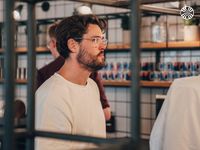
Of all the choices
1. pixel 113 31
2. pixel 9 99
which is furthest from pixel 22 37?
pixel 9 99

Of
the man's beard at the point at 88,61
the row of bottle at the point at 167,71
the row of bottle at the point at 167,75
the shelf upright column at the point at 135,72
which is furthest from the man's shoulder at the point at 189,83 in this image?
the row of bottle at the point at 167,75

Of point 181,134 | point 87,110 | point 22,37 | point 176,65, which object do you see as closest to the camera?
point 87,110

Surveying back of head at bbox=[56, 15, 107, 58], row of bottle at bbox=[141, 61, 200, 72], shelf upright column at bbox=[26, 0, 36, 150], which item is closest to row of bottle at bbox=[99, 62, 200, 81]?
row of bottle at bbox=[141, 61, 200, 72]

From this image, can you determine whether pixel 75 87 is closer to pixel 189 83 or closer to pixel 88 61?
pixel 88 61

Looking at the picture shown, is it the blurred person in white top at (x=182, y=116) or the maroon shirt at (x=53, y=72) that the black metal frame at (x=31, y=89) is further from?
the maroon shirt at (x=53, y=72)

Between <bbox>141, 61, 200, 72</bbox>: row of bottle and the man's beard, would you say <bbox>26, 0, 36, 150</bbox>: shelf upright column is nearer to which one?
the man's beard

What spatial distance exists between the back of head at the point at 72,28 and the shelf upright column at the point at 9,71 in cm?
121

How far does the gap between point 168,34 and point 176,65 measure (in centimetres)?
32

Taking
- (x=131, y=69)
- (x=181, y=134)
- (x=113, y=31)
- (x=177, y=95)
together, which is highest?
(x=113, y=31)

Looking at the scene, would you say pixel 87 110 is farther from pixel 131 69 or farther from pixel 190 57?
pixel 190 57

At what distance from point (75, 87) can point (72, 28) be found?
25 cm

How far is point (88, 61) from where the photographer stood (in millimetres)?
2008

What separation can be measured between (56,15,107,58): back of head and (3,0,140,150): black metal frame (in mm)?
1069

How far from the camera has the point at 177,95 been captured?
2129 mm
